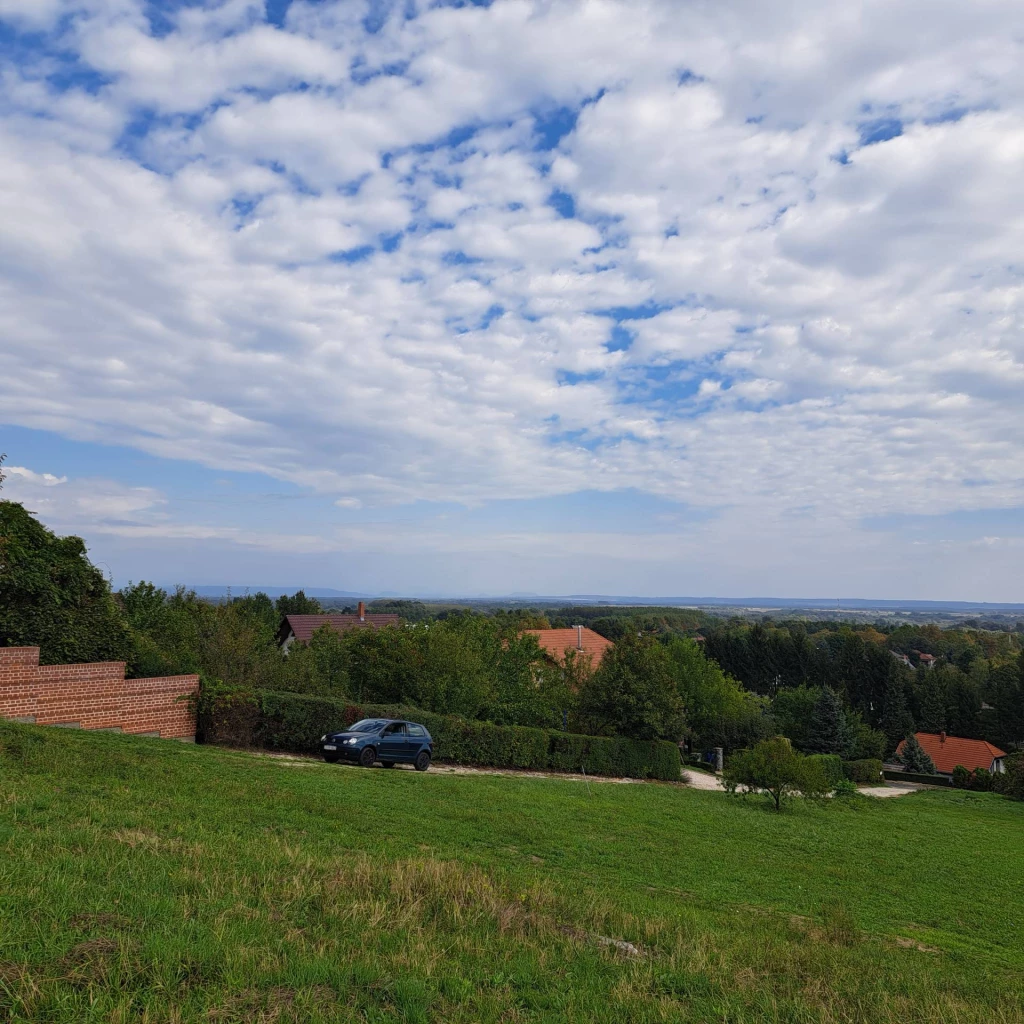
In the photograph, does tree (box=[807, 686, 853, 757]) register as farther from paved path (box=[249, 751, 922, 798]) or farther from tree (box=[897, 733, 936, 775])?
tree (box=[897, 733, 936, 775])

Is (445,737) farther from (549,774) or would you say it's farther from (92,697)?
(92,697)

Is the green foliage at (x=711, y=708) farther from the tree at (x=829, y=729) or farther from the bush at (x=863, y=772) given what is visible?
the bush at (x=863, y=772)

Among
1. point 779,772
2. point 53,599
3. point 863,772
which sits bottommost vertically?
point 863,772

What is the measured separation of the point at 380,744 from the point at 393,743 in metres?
0.41

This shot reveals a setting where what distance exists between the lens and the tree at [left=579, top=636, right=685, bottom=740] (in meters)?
28.0

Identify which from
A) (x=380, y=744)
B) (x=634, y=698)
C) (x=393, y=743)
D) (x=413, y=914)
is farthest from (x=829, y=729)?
(x=413, y=914)

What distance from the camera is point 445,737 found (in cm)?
2128

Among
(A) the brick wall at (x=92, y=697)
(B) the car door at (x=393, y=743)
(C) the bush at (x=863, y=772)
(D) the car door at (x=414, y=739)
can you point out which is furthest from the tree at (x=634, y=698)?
(A) the brick wall at (x=92, y=697)

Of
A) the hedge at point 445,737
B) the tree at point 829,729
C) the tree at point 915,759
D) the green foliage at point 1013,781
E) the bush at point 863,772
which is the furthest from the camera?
the tree at point 915,759

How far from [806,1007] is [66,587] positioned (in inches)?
689

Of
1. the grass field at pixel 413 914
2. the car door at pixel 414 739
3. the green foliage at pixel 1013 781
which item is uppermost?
the grass field at pixel 413 914

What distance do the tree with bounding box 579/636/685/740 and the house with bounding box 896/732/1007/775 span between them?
121ft

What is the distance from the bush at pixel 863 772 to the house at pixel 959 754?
1871 centimetres

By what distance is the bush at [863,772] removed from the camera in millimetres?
38453
